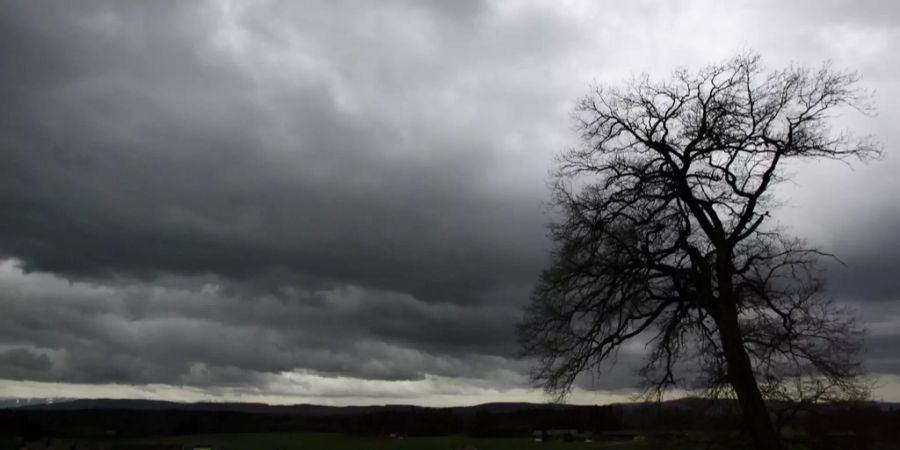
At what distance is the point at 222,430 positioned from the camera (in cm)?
4138

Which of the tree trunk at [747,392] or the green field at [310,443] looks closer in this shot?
the tree trunk at [747,392]

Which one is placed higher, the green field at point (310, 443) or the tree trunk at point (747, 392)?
the tree trunk at point (747, 392)

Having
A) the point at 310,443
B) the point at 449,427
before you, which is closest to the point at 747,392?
the point at 310,443

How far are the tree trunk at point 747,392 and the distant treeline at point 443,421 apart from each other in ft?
2.74

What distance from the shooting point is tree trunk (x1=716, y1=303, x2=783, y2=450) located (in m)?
18.0

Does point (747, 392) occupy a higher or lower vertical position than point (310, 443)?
higher

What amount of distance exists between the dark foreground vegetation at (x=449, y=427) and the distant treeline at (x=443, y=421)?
0.21 ft

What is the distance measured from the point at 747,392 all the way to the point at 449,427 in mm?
38318

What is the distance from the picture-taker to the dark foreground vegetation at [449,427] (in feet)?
68.7

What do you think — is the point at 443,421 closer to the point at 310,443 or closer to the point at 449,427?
the point at 449,427

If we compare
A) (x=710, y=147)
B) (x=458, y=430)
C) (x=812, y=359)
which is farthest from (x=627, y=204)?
(x=458, y=430)

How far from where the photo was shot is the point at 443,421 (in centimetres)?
5659

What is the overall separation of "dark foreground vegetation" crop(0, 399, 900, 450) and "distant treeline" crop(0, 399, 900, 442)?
0.06 meters

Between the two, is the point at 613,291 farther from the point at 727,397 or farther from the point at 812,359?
the point at 812,359
